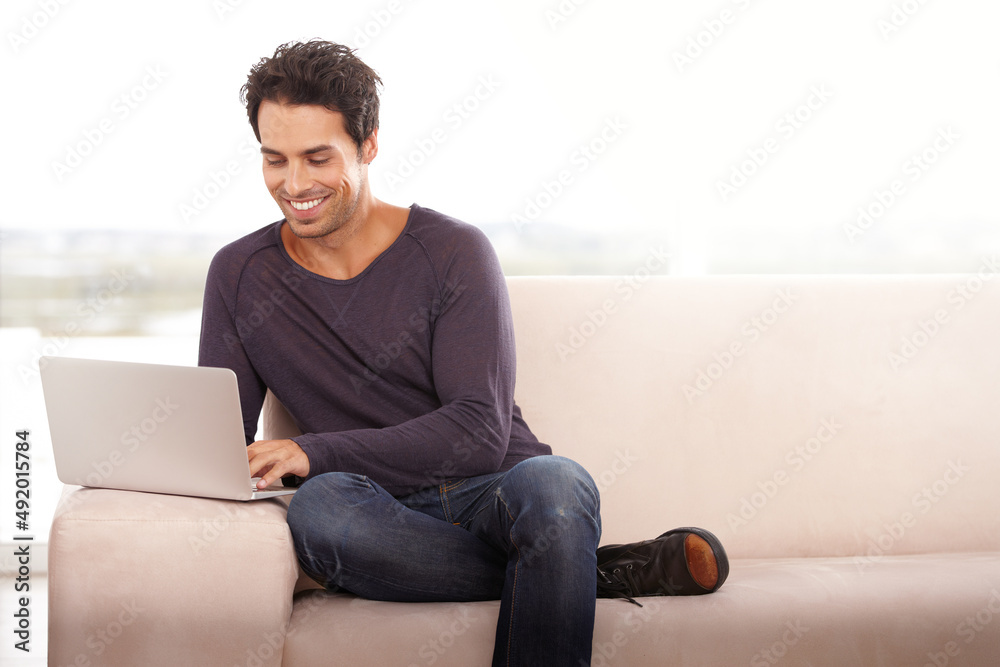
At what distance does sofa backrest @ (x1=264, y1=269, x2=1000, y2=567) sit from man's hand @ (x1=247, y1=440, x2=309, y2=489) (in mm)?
372

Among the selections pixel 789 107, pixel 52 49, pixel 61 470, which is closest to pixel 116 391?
pixel 61 470

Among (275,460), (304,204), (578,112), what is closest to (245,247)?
(304,204)

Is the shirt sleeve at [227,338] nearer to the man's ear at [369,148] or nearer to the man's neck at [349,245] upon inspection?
the man's neck at [349,245]

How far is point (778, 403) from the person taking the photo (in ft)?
5.63

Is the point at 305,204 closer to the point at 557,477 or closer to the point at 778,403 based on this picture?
the point at 557,477

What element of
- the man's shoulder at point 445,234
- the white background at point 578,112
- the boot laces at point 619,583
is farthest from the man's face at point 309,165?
the white background at point 578,112

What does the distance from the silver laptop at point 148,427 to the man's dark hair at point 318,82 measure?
60 cm

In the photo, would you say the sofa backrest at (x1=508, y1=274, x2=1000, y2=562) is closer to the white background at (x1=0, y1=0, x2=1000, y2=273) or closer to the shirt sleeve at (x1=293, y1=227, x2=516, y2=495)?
the shirt sleeve at (x1=293, y1=227, x2=516, y2=495)

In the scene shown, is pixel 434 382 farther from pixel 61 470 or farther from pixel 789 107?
pixel 789 107

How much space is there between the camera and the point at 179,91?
2.58m

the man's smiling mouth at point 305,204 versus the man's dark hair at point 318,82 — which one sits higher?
the man's dark hair at point 318,82

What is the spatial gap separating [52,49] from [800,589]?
2519 mm

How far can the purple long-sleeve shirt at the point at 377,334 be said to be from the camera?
1.45 meters

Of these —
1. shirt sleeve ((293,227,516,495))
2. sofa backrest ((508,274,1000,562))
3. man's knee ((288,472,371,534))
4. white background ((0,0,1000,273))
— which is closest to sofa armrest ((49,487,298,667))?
man's knee ((288,472,371,534))
